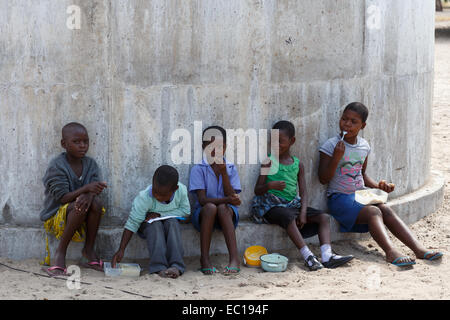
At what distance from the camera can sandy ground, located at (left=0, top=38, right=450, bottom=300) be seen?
13.9 feet

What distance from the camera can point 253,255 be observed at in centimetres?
494

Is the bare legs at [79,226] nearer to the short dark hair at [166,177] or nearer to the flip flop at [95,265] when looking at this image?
the flip flop at [95,265]

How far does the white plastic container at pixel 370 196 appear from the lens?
5.25 m

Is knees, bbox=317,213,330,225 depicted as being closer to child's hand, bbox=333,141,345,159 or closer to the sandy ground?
the sandy ground

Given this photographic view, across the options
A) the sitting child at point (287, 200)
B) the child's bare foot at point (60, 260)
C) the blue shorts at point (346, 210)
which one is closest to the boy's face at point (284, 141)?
the sitting child at point (287, 200)

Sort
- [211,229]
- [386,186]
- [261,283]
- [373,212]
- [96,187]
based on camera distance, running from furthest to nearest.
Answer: [386,186] < [373,212] < [211,229] < [96,187] < [261,283]

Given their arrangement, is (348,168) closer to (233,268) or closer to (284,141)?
(284,141)

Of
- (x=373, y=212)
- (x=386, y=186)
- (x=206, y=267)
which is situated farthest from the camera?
(x=386, y=186)

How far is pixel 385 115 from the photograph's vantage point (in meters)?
5.67

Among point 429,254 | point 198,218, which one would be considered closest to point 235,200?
point 198,218

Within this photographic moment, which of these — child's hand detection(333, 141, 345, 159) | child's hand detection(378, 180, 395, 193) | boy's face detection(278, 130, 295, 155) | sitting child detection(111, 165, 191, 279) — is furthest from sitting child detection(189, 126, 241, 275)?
child's hand detection(378, 180, 395, 193)

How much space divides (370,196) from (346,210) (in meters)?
0.22

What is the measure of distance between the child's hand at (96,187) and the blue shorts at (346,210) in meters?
1.81

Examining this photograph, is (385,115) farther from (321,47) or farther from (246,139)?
(246,139)
